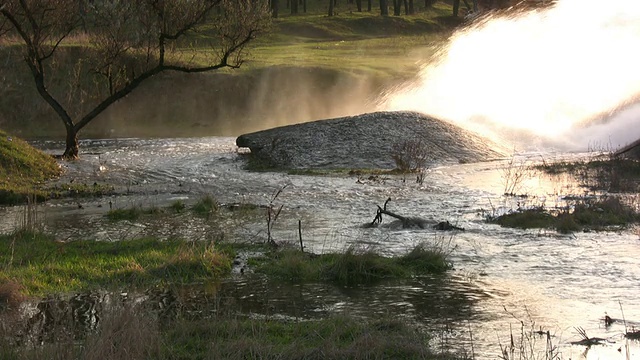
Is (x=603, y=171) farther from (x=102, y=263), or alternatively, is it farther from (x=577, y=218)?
(x=102, y=263)

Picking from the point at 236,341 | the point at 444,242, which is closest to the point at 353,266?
the point at 444,242

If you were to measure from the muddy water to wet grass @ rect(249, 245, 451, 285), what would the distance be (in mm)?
381

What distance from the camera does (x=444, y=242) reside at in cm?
1570

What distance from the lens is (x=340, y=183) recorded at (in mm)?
24062

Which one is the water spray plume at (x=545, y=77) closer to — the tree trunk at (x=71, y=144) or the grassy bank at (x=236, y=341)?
the tree trunk at (x=71, y=144)

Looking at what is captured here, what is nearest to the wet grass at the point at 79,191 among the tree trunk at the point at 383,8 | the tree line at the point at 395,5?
the tree line at the point at 395,5

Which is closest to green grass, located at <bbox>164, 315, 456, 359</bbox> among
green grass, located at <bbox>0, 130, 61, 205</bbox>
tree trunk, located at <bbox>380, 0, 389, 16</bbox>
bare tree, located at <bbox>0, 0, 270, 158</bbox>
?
green grass, located at <bbox>0, 130, 61, 205</bbox>

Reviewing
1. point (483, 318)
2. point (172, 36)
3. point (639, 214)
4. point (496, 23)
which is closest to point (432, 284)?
point (483, 318)

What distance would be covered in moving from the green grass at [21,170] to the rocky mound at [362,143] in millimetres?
6587

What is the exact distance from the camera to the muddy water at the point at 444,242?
11086 mm

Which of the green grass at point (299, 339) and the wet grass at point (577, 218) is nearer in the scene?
the green grass at point (299, 339)

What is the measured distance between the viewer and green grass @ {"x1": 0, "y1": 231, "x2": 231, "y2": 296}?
41.8 feet

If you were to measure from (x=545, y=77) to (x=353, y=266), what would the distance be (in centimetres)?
2504

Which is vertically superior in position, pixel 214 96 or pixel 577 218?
pixel 214 96
